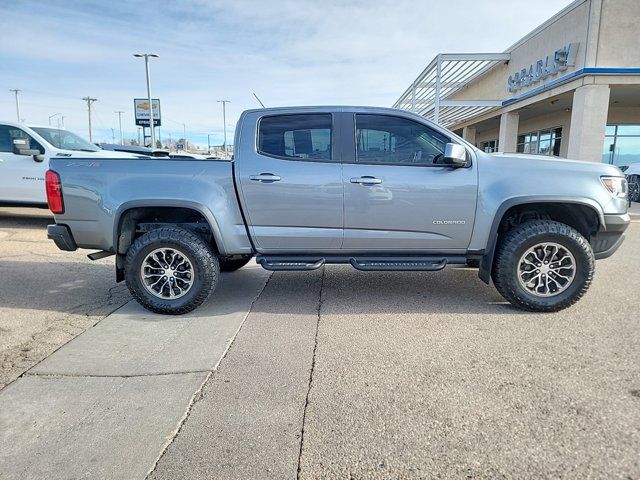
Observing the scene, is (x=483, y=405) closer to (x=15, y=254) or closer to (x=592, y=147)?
(x=15, y=254)

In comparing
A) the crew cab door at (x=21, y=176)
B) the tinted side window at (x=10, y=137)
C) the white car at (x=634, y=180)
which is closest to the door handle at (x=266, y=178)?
the crew cab door at (x=21, y=176)

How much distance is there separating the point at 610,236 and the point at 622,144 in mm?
18105

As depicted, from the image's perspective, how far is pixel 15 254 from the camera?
6.66m

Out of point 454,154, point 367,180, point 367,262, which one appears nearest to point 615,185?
point 454,154

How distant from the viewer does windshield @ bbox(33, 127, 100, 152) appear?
8781 mm

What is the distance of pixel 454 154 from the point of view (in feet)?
12.9

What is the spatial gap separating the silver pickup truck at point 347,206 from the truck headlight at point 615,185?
13mm

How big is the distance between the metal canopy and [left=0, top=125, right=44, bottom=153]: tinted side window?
1113cm

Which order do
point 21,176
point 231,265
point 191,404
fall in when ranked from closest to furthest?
point 191,404
point 231,265
point 21,176

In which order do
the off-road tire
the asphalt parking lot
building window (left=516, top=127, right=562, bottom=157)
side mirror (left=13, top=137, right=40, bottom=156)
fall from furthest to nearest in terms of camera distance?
building window (left=516, top=127, right=562, bottom=157) → side mirror (left=13, top=137, right=40, bottom=156) → the off-road tire → the asphalt parking lot

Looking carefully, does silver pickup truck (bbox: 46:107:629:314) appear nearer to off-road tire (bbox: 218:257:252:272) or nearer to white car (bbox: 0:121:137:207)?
off-road tire (bbox: 218:257:252:272)

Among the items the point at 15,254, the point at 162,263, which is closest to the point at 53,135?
the point at 15,254

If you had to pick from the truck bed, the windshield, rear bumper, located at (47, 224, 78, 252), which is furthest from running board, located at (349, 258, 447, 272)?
the windshield

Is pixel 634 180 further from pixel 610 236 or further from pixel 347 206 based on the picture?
pixel 347 206
